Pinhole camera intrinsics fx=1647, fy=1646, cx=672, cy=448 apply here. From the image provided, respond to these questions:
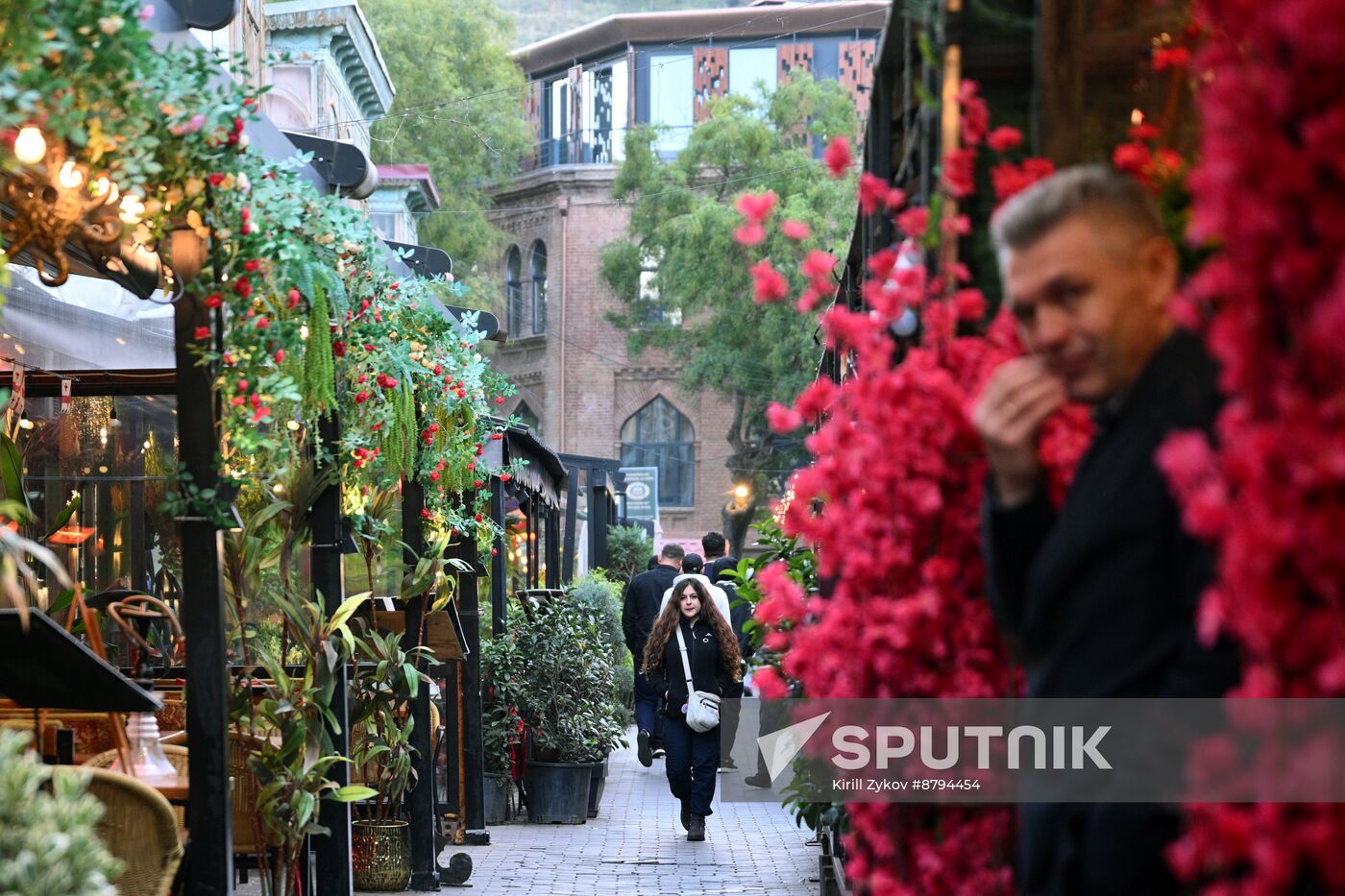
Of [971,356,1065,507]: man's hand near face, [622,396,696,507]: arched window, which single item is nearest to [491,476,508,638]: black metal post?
[971,356,1065,507]: man's hand near face

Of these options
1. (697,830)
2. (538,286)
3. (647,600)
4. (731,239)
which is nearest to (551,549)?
(647,600)

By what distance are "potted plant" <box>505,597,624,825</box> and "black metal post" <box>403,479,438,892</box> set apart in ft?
7.90

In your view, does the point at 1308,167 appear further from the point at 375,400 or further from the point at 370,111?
the point at 370,111

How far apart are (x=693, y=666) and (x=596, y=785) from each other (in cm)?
212

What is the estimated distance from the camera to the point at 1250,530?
67.4 inches

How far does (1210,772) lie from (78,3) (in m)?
4.04

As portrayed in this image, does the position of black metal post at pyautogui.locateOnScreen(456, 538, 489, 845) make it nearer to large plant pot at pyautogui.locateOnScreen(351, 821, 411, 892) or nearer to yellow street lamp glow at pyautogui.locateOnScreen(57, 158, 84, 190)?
large plant pot at pyautogui.locateOnScreen(351, 821, 411, 892)

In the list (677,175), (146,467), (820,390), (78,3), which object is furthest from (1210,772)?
(677,175)

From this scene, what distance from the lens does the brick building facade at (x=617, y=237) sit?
148 ft

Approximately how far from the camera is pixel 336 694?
7836mm

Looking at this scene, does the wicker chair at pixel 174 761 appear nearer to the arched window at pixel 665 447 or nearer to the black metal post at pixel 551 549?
the black metal post at pixel 551 549

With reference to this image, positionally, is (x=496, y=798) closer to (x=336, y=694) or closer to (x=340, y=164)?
(x=336, y=694)

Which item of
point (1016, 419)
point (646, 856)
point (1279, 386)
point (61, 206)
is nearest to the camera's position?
point (1279, 386)

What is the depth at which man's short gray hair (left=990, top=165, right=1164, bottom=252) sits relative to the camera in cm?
256
